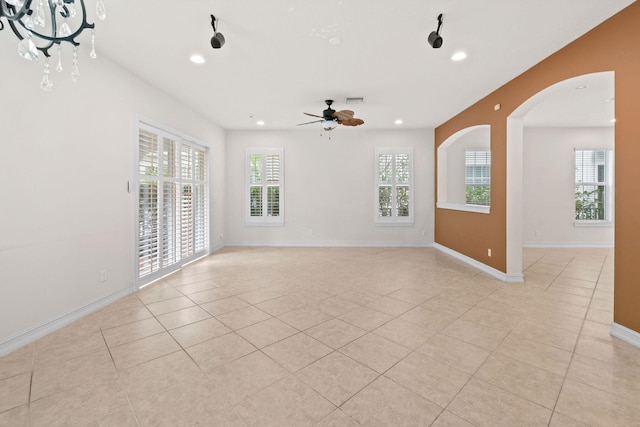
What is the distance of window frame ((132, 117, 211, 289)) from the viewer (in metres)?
3.74

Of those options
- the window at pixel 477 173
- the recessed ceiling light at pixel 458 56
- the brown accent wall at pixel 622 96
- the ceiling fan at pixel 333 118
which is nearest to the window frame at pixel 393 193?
the window at pixel 477 173

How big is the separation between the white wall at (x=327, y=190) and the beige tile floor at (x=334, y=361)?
316 cm

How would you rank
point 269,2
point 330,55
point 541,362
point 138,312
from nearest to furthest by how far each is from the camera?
point 541,362 → point 269,2 → point 138,312 → point 330,55

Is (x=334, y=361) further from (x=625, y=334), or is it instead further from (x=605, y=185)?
(x=605, y=185)

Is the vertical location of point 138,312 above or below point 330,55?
below

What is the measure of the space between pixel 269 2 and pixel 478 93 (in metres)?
3.65

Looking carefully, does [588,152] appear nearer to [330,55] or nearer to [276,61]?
[330,55]

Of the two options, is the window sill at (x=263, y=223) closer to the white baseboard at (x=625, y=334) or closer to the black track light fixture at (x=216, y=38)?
the black track light fixture at (x=216, y=38)

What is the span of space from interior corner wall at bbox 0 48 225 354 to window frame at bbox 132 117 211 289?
0.15 meters

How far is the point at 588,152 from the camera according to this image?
6727mm

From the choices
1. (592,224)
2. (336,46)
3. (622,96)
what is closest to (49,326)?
(336,46)

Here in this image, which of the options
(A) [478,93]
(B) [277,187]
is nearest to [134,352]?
(B) [277,187]

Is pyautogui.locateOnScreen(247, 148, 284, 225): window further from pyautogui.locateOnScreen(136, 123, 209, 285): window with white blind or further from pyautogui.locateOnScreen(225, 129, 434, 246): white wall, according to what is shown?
pyautogui.locateOnScreen(136, 123, 209, 285): window with white blind

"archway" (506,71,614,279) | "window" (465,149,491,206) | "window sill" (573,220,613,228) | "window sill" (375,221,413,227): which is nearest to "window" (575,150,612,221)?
"window sill" (573,220,613,228)
